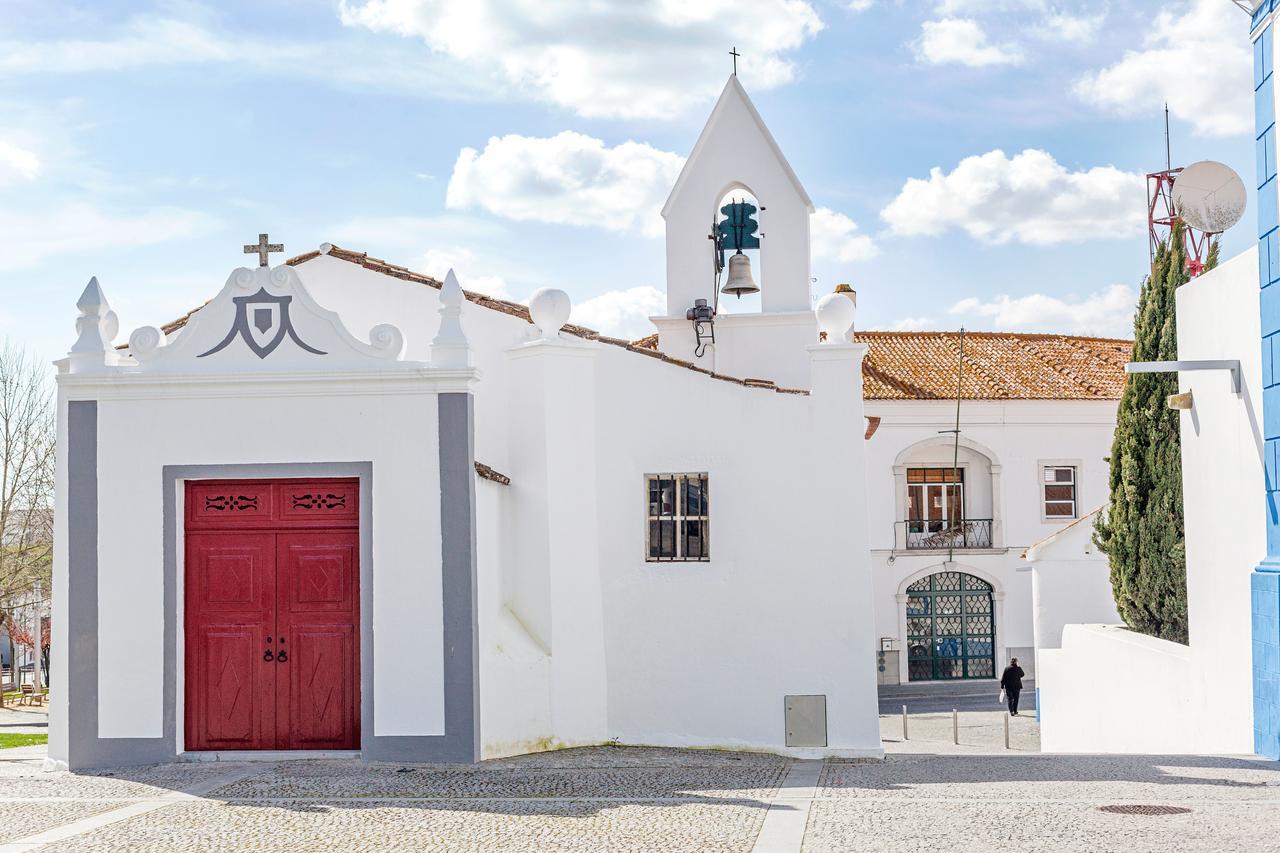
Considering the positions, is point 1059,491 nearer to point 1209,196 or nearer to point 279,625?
point 1209,196

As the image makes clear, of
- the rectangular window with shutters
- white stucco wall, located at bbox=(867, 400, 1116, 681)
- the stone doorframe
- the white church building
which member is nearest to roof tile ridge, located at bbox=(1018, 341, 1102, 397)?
white stucco wall, located at bbox=(867, 400, 1116, 681)

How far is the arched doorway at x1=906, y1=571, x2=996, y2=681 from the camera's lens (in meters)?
34.9

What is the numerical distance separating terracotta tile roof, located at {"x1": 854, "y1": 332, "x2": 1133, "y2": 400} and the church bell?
19.6 metres

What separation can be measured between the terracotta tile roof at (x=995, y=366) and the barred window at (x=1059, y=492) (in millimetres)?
2068

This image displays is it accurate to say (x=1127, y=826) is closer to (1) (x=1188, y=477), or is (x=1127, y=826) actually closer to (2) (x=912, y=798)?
(2) (x=912, y=798)

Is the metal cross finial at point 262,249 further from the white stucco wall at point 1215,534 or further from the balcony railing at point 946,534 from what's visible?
the balcony railing at point 946,534

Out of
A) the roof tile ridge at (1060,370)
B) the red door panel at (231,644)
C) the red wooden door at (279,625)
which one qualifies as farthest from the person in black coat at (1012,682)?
the red door panel at (231,644)

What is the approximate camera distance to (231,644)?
450 inches

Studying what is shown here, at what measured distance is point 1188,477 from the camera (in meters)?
13.8

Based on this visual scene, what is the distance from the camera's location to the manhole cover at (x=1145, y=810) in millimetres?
8637

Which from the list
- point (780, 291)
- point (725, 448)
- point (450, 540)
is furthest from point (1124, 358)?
point (450, 540)

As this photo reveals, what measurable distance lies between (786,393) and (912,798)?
4859 mm

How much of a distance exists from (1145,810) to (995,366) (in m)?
30.0

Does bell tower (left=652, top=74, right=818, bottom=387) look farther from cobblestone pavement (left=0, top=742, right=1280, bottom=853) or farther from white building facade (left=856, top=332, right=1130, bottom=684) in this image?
white building facade (left=856, top=332, right=1130, bottom=684)
